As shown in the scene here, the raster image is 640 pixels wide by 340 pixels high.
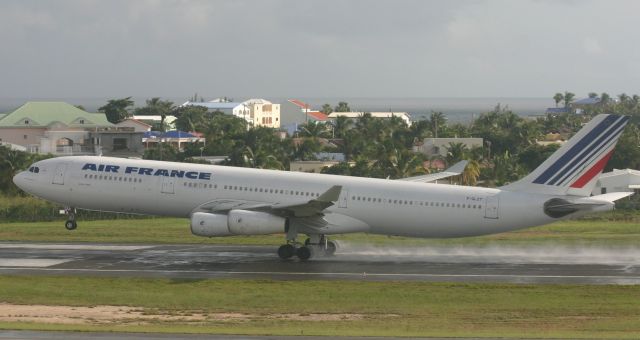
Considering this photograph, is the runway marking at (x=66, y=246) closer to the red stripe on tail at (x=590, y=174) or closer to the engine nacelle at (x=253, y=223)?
the engine nacelle at (x=253, y=223)

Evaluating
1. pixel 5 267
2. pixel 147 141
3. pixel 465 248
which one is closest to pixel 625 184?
pixel 465 248

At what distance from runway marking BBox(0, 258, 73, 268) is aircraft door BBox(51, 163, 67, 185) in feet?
18.7

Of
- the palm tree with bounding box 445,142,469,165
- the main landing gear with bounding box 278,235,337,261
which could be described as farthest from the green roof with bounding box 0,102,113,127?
the main landing gear with bounding box 278,235,337,261

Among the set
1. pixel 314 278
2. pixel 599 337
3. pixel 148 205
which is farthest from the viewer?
pixel 148 205

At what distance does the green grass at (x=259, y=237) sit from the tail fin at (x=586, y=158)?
7.93m

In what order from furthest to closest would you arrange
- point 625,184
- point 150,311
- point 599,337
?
point 625,184 → point 150,311 → point 599,337

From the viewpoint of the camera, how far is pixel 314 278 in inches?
1631

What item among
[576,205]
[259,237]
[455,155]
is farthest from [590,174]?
[455,155]

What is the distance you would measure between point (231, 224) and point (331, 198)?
4.70 metres

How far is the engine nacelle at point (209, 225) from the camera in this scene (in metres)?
45.1

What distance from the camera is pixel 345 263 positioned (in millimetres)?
45688

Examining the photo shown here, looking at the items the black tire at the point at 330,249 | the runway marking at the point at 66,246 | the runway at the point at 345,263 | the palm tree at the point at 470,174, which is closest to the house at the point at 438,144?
the palm tree at the point at 470,174

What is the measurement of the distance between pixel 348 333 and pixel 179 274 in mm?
14168

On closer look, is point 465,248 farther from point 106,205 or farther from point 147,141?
point 147,141
